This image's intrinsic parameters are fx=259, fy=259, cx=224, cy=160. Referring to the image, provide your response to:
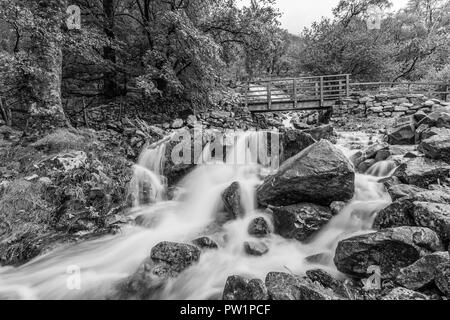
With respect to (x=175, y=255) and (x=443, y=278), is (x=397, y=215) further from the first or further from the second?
(x=175, y=255)

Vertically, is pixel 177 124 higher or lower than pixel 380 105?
lower

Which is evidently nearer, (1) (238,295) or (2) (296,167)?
(1) (238,295)

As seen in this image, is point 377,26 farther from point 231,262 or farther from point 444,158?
point 231,262

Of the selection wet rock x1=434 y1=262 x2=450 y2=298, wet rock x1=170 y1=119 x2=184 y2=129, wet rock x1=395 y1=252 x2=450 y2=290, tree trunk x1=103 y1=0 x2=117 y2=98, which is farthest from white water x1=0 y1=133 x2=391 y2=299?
tree trunk x1=103 y1=0 x2=117 y2=98

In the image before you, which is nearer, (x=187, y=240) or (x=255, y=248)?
(x=255, y=248)

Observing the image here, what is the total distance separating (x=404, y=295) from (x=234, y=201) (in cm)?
324

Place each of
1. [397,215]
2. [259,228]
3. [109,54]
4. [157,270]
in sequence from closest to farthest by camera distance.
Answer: [157,270] < [397,215] < [259,228] < [109,54]

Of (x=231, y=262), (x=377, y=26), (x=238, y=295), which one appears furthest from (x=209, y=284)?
(x=377, y=26)

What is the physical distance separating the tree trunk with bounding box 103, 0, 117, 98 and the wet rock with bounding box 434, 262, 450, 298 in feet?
31.4

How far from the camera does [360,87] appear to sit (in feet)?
50.4

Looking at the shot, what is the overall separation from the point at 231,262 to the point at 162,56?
22.8 ft

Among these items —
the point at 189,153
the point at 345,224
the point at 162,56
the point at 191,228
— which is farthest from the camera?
the point at 162,56

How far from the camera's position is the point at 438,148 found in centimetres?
522

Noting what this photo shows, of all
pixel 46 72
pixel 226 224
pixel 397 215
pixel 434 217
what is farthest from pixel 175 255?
pixel 46 72
